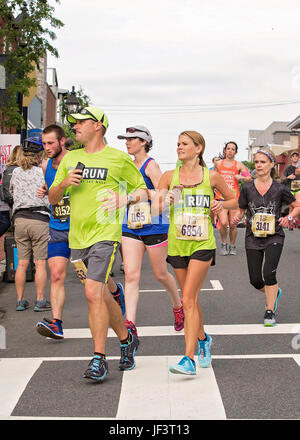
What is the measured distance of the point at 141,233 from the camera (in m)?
6.91

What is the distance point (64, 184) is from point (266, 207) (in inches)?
118

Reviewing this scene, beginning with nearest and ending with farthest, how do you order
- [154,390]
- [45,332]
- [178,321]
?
[154,390] → [45,332] → [178,321]

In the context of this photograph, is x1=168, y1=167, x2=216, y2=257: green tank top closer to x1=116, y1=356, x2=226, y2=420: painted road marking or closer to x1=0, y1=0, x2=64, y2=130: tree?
x1=116, y1=356, x2=226, y2=420: painted road marking

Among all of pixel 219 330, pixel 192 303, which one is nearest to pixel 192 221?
pixel 192 303

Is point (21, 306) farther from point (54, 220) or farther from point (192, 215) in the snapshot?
point (192, 215)

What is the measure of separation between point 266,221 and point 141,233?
1.54 m

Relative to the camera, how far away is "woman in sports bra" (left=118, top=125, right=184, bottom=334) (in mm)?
6758

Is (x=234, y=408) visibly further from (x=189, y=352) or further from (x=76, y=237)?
(x=76, y=237)

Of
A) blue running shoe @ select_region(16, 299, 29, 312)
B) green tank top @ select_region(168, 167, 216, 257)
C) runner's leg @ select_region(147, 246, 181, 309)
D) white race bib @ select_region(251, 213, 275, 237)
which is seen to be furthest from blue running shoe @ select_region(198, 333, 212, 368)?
blue running shoe @ select_region(16, 299, 29, 312)

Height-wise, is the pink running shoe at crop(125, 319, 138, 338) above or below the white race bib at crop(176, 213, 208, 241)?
below

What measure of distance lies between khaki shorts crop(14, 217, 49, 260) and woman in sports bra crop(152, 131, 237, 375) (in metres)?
2.89

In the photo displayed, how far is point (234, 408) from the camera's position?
468 centimetres

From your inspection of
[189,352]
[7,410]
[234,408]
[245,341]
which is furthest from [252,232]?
[7,410]

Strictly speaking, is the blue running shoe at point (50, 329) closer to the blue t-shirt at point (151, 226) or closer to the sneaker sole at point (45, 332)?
the sneaker sole at point (45, 332)
